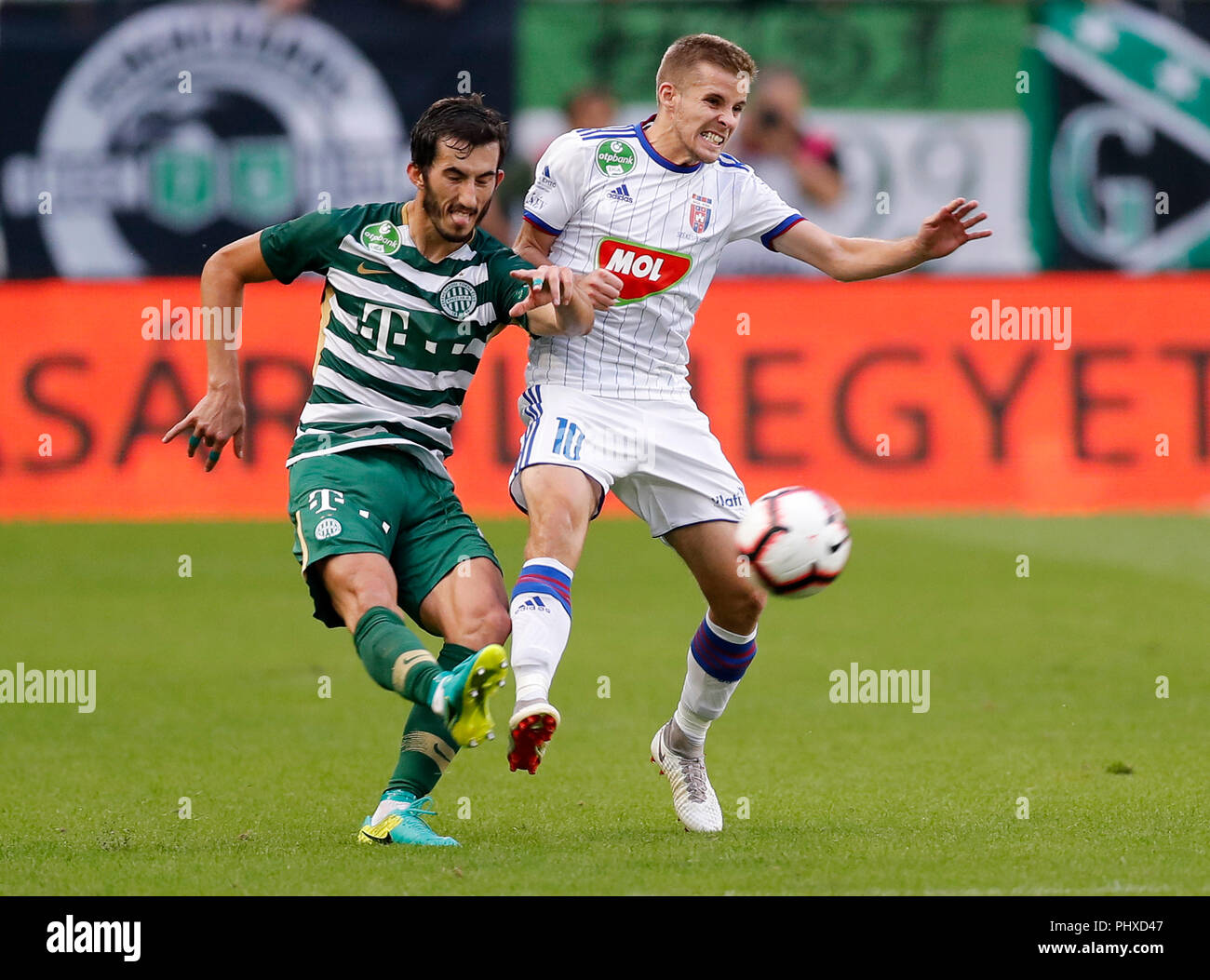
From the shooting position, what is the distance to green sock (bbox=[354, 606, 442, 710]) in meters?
5.31

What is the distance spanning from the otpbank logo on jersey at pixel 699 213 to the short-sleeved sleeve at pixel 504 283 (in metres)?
0.65

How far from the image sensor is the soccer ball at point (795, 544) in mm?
5926

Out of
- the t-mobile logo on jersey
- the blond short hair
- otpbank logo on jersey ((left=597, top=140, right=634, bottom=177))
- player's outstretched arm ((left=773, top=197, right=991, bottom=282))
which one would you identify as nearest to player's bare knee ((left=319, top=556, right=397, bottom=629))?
the t-mobile logo on jersey

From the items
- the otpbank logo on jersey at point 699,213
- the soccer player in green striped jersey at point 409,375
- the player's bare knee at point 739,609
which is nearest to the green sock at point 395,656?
the soccer player in green striped jersey at point 409,375

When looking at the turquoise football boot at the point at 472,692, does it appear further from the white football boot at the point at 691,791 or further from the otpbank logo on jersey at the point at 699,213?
the otpbank logo on jersey at the point at 699,213

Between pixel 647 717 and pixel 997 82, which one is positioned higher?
pixel 997 82

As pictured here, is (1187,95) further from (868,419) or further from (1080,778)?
(1080,778)

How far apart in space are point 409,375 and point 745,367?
9.38m

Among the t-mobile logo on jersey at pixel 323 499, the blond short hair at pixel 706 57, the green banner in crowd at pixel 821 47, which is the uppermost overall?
the green banner in crowd at pixel 821 47

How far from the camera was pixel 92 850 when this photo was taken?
5.80 meters

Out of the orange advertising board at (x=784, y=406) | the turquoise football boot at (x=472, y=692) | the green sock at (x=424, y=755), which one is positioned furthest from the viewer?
the orange advertising board at (x=784, y=406)

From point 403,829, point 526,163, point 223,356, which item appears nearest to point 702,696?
point 403,829

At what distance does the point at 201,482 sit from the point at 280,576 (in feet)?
7.47
